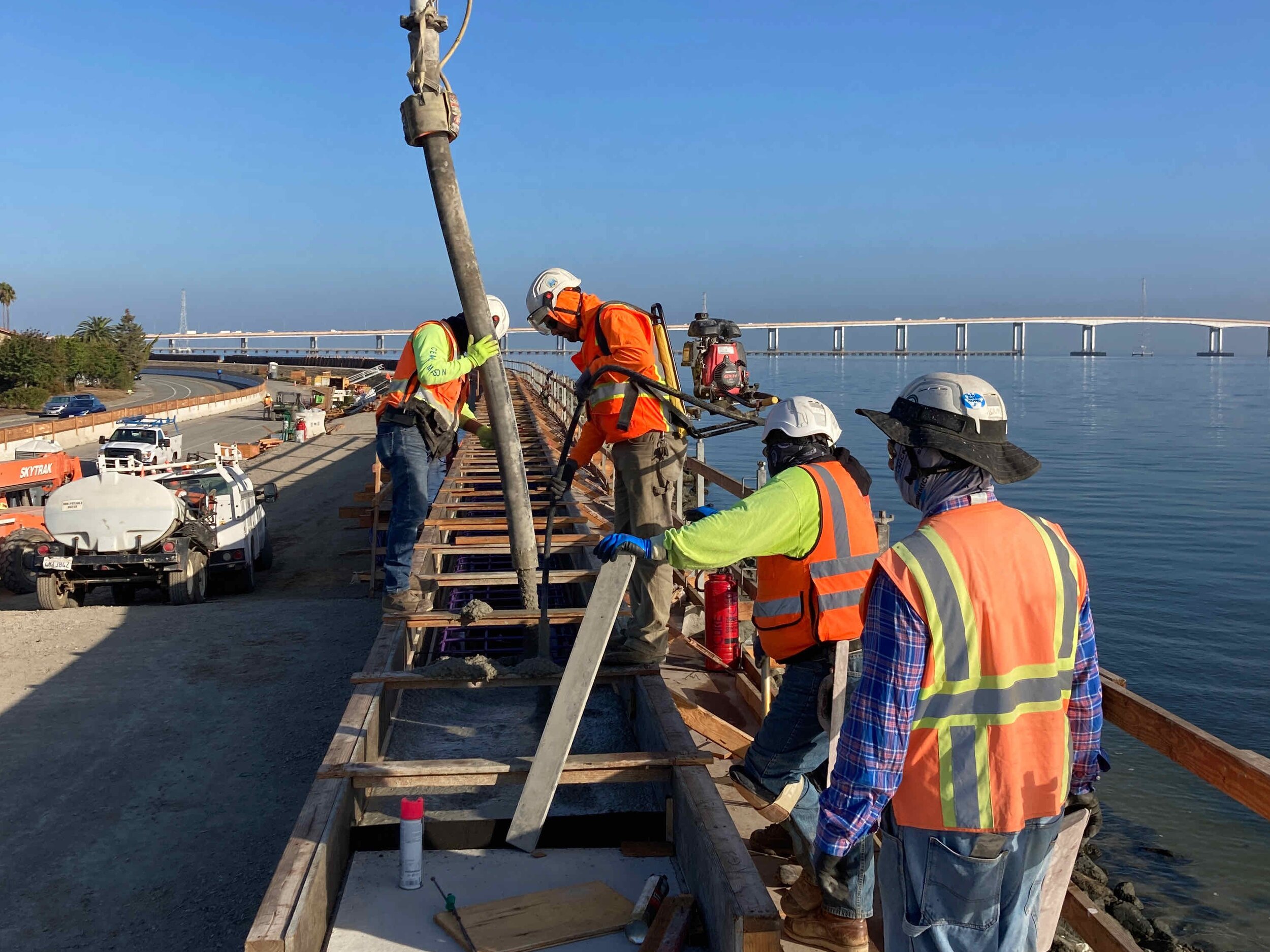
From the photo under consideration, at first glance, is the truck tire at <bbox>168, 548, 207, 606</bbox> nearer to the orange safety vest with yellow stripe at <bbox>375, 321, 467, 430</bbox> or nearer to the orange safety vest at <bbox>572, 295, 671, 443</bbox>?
the orange safety vest with yellow stripe at <bbox>375, 321, 467, 430</bbox>

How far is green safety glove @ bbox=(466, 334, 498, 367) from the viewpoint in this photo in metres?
6.11

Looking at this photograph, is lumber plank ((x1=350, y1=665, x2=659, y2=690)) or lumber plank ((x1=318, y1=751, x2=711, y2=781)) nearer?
lumber plank ((x1=318, y1=751, x2=711, y2=781))

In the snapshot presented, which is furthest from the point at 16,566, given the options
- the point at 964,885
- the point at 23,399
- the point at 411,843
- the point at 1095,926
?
the point at 23,399

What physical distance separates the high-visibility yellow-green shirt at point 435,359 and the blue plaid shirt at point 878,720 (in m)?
4.32

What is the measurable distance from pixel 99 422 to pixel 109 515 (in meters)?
35.4

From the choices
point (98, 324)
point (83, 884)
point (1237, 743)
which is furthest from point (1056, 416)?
point (98, 324)

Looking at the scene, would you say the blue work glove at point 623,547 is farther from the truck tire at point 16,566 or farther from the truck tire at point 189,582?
the truck tire at point 16,566

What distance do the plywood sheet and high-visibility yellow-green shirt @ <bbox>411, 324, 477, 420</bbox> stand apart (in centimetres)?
343

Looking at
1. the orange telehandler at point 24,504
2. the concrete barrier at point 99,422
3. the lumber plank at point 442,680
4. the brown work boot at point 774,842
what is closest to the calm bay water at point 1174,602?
the brown work boot at point 774,842

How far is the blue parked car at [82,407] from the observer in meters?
51.5

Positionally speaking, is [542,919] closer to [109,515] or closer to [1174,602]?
[109,515]

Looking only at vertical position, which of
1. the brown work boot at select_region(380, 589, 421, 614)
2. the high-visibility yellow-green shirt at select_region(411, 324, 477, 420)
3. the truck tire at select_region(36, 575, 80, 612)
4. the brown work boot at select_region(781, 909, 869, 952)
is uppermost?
the high-visibility yellow-green shirt at select_region(411, 324, 477, 420)

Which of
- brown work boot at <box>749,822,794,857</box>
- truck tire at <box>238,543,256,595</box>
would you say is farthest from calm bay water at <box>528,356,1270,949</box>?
truck tire at <box>238,543,256,595</box>

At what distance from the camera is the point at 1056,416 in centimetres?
6869
